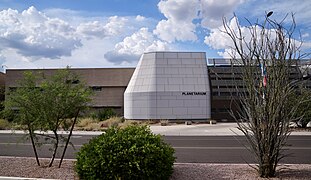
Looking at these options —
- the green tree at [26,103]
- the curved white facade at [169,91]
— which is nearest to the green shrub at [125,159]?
the green tree at [26,103]

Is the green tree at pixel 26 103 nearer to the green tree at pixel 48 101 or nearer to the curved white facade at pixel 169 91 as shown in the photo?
the green tree at pixel 48 101

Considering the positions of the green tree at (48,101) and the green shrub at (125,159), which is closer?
the green shrub at (125,159)

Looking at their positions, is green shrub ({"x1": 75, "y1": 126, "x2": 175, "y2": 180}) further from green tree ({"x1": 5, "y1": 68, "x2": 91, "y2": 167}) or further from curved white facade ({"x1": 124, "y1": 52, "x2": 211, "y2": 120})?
curved white facade ({"x1": 124, "y1": 52, "x2": 211, "y2": 120})

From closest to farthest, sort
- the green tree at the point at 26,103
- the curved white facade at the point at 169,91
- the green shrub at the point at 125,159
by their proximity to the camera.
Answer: the green shrub at the point at 125,159 < the green tree at the point at 26,103 < the curved white facade at the point at 169,91

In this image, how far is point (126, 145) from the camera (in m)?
6.37

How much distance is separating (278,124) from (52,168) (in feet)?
18.5

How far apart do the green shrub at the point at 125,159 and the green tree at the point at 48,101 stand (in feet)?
5.63

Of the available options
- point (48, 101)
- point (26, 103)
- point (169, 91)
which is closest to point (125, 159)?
point (48, 101)

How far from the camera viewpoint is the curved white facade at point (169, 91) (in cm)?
3850

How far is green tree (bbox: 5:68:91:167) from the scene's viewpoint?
7730mm

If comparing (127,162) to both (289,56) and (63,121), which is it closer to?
(63,121)

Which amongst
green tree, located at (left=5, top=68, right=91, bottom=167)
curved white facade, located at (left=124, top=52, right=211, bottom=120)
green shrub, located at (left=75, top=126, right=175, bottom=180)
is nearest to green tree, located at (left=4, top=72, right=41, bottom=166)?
green tree, located at (left=5, top=68, right=91, bottom=167)

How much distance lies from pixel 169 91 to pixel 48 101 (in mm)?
31140

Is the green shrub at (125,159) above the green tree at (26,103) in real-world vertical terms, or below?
below
